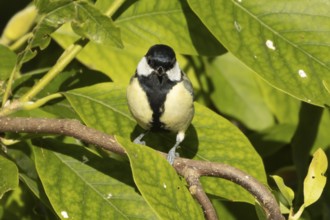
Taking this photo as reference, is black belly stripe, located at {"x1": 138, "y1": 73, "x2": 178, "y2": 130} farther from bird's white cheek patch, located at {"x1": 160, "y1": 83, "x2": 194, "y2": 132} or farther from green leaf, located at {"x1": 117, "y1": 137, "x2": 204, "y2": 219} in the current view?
green leaf, located at {"x1": 117, "y1": 137, "x2": 204, "y2": 219}

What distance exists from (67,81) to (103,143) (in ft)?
2.52

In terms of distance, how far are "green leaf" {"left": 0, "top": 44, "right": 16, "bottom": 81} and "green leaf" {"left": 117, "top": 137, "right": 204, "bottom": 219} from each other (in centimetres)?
69

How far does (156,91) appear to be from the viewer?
2.24 m

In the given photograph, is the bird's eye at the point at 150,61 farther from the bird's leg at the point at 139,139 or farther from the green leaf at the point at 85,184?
the green leaf at the point at 85,184

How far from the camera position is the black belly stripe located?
2.21m

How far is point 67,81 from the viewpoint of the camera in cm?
254

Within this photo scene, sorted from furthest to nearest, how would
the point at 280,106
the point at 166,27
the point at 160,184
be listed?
the point at 280,106
the point at 166,27
the point at 160,184

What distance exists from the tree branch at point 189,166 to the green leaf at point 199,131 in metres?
0.23

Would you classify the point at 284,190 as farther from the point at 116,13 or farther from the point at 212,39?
the point at 116,13

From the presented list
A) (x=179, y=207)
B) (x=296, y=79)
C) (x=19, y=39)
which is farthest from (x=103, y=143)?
(x=19, y=39)

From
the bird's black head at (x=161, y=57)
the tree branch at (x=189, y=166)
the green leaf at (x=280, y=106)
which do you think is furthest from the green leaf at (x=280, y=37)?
the green leaf at (x=280, y=106)

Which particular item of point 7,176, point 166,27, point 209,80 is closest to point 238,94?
point 209,80

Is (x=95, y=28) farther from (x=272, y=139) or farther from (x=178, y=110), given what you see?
(x=272, y=139)

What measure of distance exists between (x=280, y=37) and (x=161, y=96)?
37 cm
